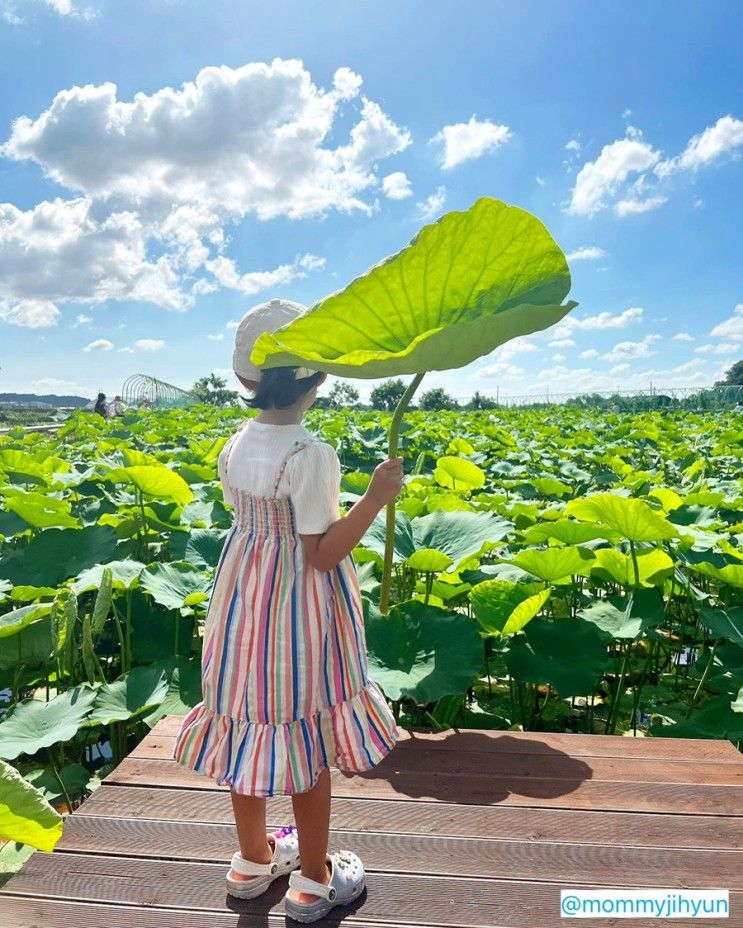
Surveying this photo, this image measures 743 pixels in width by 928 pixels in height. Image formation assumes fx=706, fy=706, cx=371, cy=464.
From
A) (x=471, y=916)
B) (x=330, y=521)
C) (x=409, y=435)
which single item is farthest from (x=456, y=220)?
(x=409, y=435)

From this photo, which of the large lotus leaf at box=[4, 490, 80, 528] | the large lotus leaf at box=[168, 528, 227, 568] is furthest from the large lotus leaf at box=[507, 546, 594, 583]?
the large lotus leaf at box=[4, 490, 80, 528]

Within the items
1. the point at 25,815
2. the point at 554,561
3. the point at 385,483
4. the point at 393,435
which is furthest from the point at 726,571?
the point at 25,815

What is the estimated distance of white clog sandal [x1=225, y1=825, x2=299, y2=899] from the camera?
1.10m

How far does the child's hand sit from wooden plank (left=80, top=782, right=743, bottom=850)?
2.08ft

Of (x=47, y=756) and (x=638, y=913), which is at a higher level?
(x=638, y=913)

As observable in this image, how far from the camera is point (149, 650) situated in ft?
7.75

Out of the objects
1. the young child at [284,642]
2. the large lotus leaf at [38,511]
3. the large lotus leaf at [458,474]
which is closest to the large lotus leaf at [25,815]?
the young child at [284,642]

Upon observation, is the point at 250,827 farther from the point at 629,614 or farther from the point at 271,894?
the point at 629,614

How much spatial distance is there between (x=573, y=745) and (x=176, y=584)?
3.97 feet

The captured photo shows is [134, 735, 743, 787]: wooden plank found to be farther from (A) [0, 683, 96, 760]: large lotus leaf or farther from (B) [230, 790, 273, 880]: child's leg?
(B) [230, 790, 273, 880]: child's leg

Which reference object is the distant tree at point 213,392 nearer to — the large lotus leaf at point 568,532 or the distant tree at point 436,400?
the distant tree at point 436,400

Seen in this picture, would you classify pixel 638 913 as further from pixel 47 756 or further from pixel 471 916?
pixel 47 756

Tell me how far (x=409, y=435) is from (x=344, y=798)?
22.6 ft

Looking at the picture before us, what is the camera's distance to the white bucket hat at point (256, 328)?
1.10 m
